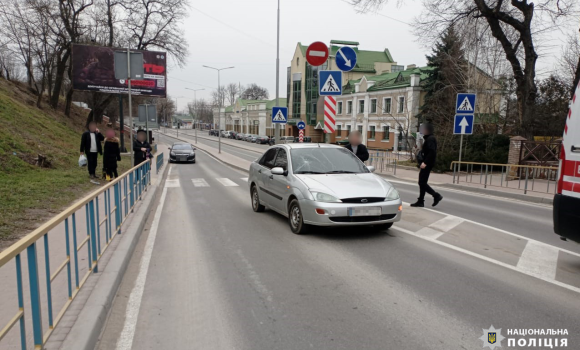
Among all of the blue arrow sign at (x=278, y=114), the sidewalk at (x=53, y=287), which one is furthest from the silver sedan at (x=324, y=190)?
the blue arrow sign at (x=278, y=114)

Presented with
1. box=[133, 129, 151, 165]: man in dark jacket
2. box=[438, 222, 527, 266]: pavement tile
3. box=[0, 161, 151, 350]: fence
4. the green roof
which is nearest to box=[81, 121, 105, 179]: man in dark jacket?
box=[133, 129, 151, 165]: man in dark jacket

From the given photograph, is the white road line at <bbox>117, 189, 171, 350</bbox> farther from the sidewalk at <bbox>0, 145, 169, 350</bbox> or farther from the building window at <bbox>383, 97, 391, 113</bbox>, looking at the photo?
the building window at <bbox>383, 97, 391, 113</bbox>

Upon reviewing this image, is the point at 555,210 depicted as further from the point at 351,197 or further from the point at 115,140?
the point at 115,140

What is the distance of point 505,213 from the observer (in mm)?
9227

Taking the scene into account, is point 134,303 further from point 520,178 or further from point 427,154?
point 520,178

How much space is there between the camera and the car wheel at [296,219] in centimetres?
673

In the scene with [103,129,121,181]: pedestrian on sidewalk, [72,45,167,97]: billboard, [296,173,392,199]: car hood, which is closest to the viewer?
[296,173,392,199]: car hood

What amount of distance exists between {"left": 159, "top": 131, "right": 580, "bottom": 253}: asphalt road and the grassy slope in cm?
831

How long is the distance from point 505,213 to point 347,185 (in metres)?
4.86

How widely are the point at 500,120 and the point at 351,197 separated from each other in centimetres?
2206

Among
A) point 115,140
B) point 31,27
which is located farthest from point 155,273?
point 31,27

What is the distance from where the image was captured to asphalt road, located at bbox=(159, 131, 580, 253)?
23.5 ft

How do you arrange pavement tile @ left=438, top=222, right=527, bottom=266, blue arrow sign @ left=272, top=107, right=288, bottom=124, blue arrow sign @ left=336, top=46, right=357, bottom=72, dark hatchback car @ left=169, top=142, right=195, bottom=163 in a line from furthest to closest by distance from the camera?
1. dark hatchback car @ left=169, top=142, right=195, bottom=163
2. blue arrow sign @ left=272, top=107, right=288, bottom=124
3. blue arrow sign @ left=336, top=46, right=357, bottom=72
4. pavement tile @ left=438, top=222, right=527, bottom=266

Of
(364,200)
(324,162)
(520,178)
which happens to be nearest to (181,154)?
(520,178)
